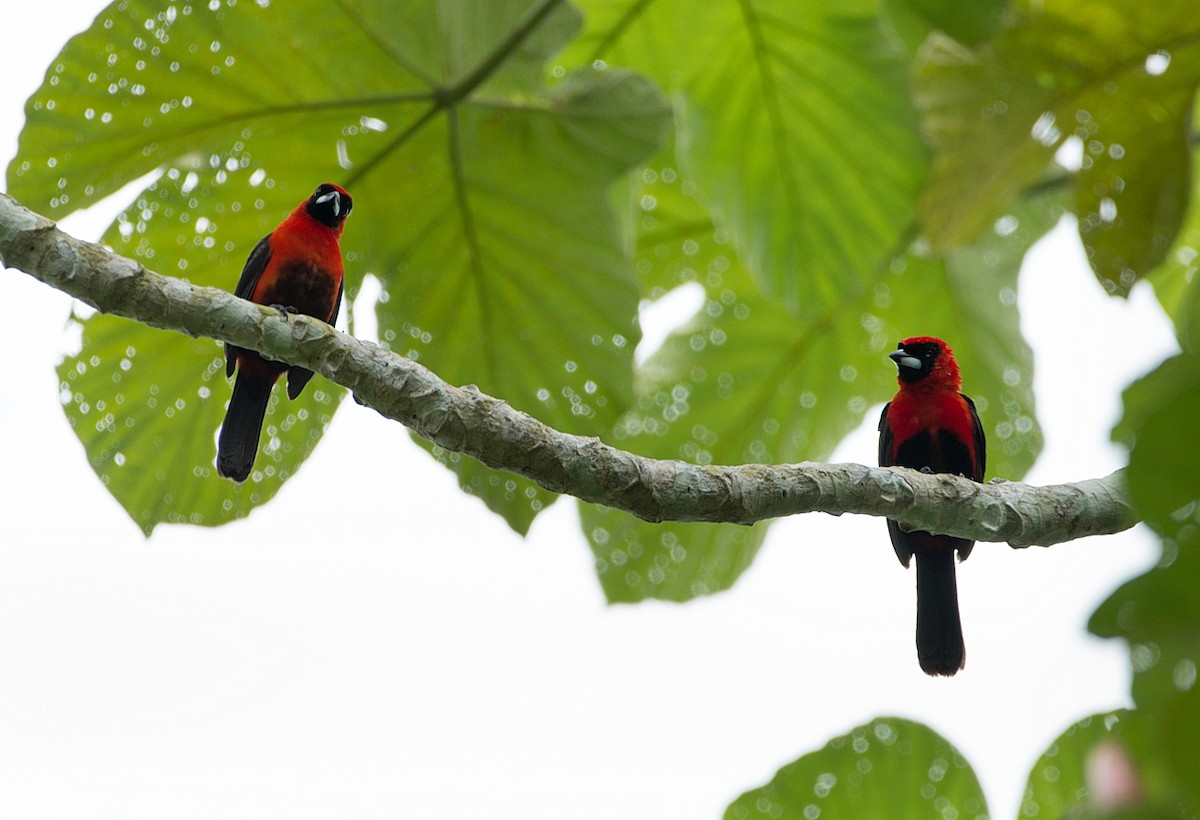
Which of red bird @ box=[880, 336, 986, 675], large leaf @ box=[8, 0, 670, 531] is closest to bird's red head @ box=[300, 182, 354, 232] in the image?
large leaf @ box=[8, 0, 670, 531]

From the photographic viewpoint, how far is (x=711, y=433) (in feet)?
14.2

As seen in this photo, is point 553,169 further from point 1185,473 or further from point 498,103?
point 1185,473

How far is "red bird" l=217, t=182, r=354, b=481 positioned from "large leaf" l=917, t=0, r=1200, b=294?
6.02ft

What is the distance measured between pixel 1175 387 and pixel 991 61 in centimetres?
207

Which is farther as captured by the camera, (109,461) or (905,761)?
(109,461)

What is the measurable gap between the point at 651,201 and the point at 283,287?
1.69m

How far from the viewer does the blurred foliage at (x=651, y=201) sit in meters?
2.53

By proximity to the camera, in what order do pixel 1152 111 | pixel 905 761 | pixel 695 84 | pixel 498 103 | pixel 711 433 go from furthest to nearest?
1. pixel 711 433
2. pixel 695 84
3. pixel 498 103
4. pixel 905 761
5. pixel 1152 111

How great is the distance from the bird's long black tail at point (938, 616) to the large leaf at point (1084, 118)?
1443 millimetres

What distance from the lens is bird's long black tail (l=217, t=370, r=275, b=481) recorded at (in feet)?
10.9

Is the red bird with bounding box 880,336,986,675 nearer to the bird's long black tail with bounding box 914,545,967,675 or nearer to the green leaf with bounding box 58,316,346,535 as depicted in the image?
the bird's long black tail with bounding box 914,545,967,675

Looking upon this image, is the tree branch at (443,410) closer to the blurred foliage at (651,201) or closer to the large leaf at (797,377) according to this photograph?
the blurred foliage at (651,201)

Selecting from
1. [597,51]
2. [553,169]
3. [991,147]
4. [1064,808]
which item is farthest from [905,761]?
[597,51]

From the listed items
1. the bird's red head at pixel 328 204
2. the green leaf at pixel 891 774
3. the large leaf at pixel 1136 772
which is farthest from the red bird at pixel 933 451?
the large leaf at pixel 1136 772
